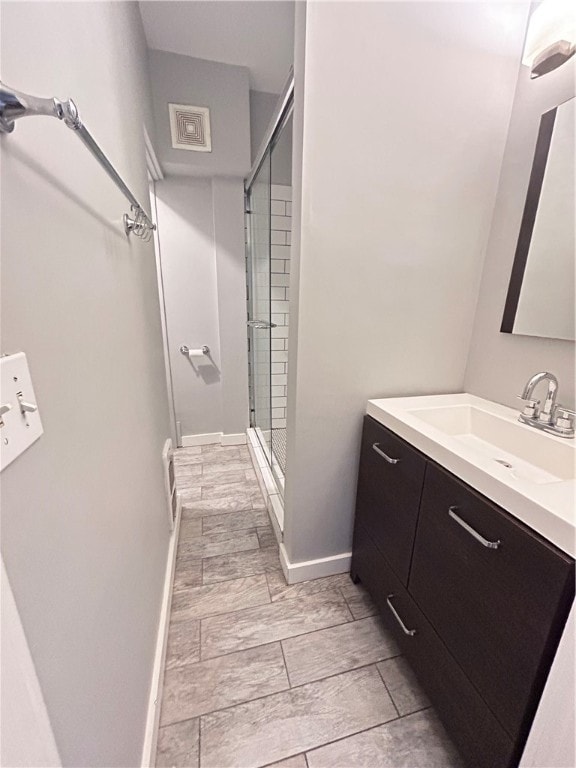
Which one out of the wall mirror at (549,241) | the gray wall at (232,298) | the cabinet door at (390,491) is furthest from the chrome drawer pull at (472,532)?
the gray wall at (232,298)

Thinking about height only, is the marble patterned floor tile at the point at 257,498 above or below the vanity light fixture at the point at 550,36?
below

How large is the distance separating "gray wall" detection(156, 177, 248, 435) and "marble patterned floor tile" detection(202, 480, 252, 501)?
2.13 feet

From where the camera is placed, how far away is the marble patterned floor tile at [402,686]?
107 cm

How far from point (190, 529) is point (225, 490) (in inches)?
15.6

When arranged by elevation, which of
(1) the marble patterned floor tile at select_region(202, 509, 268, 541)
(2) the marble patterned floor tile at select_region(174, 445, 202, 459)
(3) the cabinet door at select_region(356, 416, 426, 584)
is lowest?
(1) the marble patterned floor tile at select_region(202, 509, 268, 541)

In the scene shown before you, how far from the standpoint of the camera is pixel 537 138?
108 cm

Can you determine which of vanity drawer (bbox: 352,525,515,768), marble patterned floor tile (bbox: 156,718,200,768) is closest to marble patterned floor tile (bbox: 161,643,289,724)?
marble patterned floor tile (bbox: 156,718,200,768)

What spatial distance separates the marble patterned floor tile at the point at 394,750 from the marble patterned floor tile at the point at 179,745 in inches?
13.6

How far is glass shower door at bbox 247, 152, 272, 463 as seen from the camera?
2215mm

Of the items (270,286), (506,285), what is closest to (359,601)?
(506,285)

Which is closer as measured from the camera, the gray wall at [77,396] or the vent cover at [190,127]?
the gray wall at [77,396]

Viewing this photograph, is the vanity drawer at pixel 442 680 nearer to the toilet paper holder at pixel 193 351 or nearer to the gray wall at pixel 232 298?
the gray wall at pixel 232 298

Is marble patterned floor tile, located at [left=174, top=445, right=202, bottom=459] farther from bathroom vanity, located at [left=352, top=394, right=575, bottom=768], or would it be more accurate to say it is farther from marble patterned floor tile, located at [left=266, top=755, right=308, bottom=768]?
marble patterned floor tile, located at [left=266, top=755, right=308, bottom=768]

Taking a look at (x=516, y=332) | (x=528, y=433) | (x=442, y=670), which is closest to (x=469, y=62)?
(x=516, y=332)
